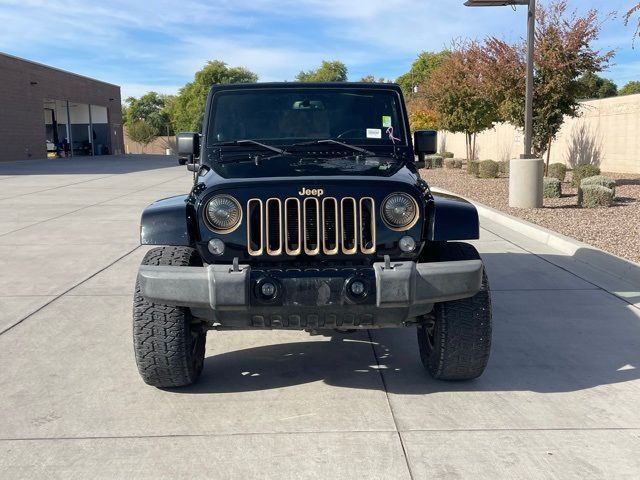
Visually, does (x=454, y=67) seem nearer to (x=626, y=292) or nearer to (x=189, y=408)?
(x=626, y=292)

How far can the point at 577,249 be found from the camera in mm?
8859

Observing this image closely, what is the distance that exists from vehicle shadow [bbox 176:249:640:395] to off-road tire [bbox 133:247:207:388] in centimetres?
28

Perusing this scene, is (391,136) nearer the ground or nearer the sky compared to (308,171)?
nearer the sky

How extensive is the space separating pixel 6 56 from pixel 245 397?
40222mm

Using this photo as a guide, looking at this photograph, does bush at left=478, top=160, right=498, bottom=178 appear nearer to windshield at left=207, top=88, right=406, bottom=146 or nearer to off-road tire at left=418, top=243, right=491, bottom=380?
windshield at left=207, top=88, right=406, bottom=146

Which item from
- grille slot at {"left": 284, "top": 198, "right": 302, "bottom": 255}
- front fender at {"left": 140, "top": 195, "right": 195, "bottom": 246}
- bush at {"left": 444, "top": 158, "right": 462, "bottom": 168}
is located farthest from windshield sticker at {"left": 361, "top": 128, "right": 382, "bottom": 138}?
bush at {"left": 444, "top": 158, "right": 462, "bottom": 168}

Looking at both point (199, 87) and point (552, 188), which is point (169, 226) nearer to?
point (552, 188)

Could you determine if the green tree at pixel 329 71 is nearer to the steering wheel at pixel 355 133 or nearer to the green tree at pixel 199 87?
the green tree at pixel 199 87

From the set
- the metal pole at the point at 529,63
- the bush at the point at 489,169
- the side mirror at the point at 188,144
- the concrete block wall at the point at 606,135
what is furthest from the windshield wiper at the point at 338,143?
the bush at the point at 489,169

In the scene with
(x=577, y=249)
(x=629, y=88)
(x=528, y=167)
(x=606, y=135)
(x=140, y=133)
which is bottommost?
(x=577, y=249)

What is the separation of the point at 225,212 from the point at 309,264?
1.86 ft

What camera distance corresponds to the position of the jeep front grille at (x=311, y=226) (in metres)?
3.89

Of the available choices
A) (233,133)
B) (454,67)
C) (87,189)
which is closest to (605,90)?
(454,67)

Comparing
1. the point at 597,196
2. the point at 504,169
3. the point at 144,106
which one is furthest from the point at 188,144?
the point at 144,106
